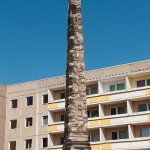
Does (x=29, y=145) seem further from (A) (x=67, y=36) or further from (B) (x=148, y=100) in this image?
(A) (x=67, y=36)

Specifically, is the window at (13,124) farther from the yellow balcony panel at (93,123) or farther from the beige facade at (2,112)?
the yellow balcony panel at (93,123)

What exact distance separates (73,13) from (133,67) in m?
28.5

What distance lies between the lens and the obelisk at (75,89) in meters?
21.2

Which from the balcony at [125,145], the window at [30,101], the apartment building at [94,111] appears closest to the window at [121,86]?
the apartment building at [94,111]

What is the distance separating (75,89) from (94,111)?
31943 mm

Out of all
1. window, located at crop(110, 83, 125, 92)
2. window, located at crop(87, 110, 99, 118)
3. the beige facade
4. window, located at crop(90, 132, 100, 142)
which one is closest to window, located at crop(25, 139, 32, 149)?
the beige facade

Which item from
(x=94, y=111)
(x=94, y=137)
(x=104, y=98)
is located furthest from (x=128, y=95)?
(x=94, y=137)

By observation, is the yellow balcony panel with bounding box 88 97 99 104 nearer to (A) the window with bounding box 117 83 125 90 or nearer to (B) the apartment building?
(B) the apartment building

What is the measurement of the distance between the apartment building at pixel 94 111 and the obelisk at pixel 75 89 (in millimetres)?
26745

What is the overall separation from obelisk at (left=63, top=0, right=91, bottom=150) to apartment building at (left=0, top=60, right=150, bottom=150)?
26.7m

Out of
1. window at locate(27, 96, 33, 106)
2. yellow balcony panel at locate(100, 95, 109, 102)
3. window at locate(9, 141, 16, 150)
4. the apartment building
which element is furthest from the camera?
window at locate(27, 96, 33, 106)

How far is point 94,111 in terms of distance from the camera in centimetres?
5369

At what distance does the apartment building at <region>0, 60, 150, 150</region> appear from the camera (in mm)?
49344

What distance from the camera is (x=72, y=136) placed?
21125 mm
